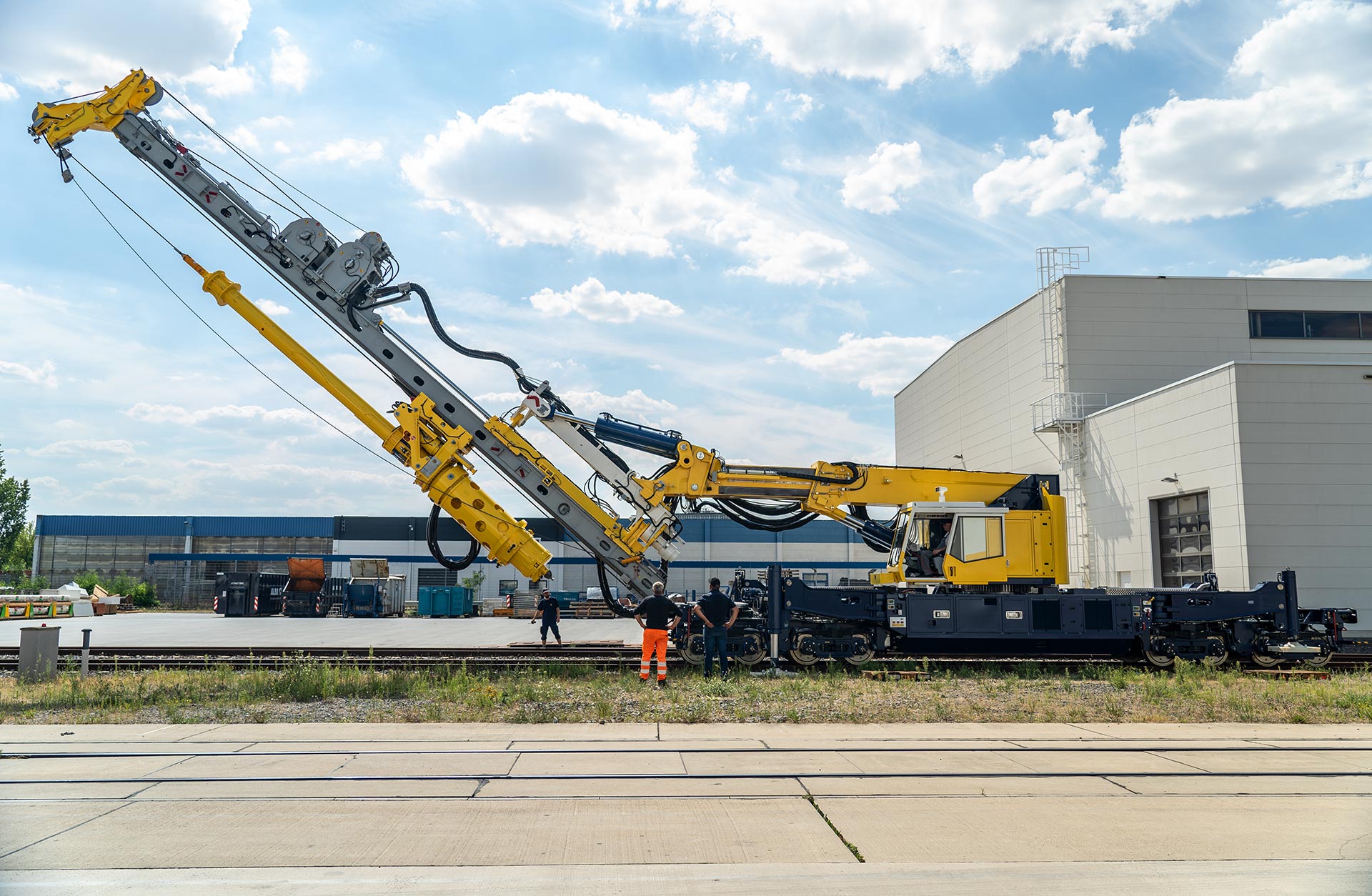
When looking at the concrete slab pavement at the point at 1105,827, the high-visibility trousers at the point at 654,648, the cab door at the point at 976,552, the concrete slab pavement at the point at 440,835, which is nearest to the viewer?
the concrete slab pavement at the point at 440,835

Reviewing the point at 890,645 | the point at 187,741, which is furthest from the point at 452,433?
the point at 890,645

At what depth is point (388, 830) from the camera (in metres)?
5.76

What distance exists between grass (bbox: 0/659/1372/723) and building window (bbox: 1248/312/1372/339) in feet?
70.3

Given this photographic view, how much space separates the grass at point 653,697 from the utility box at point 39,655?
317 mm

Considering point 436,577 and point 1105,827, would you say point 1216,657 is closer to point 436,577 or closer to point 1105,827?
point 1105,827

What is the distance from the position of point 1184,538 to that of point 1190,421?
11.3 feet

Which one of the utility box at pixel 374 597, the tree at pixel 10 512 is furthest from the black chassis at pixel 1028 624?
the tree at pixel 10 512

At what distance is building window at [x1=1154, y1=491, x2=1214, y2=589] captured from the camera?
24.9 meters

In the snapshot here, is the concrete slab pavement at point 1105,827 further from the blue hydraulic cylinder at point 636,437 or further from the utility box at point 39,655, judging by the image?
the utility box at point 39,655

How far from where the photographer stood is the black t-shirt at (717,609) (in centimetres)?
1438

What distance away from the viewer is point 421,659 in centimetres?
1627

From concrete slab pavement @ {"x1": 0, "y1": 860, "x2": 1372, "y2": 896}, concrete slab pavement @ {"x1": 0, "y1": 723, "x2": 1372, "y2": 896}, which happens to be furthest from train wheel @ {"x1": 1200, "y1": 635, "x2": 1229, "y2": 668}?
concrete slab pavement @ {"x1": 0, "y1": 860, "x2": 1372, "y2": 896}

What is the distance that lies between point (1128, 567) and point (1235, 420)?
6307 mm

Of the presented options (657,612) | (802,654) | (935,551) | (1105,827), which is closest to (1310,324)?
(935,551)
